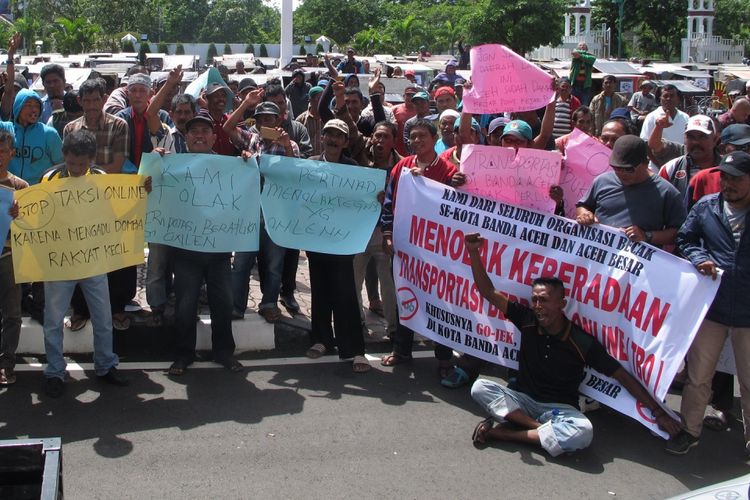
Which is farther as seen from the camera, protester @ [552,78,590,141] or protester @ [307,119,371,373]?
protester @ [552,78,590,141]

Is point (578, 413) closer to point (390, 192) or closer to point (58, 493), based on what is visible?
point (390, 192)

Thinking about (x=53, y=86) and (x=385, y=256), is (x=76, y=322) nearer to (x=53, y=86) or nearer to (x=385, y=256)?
(x=385, y=256)

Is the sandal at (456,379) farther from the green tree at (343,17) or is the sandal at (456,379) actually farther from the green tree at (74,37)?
the green tree at (343,17)

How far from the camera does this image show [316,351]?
22.5 feet

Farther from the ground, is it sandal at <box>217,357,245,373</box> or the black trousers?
the black trousers

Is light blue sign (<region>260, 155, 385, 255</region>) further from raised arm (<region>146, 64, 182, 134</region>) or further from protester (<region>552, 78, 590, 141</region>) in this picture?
protester (<region>552, 78, 590, 141</region>)

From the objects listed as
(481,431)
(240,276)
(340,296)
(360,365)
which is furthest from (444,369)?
(240,276)

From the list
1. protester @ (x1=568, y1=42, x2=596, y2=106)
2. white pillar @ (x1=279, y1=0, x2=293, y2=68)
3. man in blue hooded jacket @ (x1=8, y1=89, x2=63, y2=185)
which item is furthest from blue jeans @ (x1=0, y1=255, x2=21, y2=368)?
white pillar @ (x1=279, y1=0, x2=293, y2=68)

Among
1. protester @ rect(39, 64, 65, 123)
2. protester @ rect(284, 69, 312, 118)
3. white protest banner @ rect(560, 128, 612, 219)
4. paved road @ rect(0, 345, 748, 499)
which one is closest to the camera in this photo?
paved road @ rect(0, 345, 748, 499)

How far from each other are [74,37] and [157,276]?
6582 centimetres

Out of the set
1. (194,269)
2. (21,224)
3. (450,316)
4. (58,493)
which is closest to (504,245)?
(450,316)

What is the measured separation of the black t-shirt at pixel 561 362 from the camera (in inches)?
217

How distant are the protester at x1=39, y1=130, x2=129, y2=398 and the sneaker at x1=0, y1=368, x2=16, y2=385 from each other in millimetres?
269

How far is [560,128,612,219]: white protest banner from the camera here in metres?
6.51
